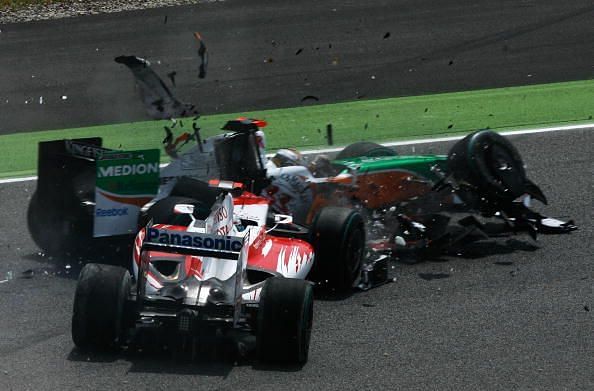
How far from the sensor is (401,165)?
383 inches

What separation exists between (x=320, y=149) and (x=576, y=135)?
8.85 ft

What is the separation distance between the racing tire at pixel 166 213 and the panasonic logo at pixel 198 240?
4.47 feet

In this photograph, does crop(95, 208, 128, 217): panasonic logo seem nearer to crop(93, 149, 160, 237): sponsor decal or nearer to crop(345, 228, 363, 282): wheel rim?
crop(93, 149, 160, 237): sponsor decal

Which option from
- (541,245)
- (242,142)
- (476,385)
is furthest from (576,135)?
(476,385)

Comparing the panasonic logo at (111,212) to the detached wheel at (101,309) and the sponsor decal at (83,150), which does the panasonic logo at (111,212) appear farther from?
the detached wheel at (101,309)

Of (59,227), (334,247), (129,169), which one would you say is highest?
(129,169)

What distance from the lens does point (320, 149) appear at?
41.9 feet

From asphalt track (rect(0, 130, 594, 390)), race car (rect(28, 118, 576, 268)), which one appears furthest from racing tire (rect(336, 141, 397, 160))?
asphalt track (rect(0, 130, 594, 390))

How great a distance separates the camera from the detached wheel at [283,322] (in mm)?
7059

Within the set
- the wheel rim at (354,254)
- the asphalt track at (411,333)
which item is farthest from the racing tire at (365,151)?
the wheel rim at (354,254)

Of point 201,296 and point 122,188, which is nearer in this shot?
point 201,296

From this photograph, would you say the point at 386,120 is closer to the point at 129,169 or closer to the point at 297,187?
the point at 297,187

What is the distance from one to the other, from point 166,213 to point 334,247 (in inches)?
50.7

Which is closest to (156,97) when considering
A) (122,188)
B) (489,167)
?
(122,188)
